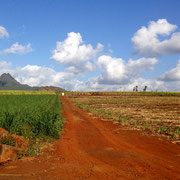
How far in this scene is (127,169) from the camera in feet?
18.8

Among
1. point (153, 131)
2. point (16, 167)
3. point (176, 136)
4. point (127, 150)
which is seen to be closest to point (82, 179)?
point (16, 167)

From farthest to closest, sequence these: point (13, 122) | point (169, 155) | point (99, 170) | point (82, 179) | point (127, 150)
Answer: point (13, 122)
point (127, 150)
point (169, 155)
point (99, 170)
point (82, 179)

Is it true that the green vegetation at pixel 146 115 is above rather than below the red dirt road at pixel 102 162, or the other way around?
above

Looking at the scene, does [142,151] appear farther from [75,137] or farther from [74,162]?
[75,137]

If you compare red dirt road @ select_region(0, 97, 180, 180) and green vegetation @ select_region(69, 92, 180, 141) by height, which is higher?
green vegetation @ select_region(69, 92, 180, 141)

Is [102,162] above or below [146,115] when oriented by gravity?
below

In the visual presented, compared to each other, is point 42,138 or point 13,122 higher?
point 13,122

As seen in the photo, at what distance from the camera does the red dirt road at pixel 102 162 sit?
537cm

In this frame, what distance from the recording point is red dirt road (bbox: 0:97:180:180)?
17.6ft

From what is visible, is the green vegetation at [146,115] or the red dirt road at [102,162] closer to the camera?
the red dirt road at [102,162]

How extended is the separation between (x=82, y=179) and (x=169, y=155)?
3937 millimetres

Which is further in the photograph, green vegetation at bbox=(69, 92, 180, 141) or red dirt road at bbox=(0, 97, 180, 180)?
green vegetation at bbox=(69, 92, 180, 141)

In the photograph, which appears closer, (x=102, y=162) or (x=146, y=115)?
(x=102, y=162)

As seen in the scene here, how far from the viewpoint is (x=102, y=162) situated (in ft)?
20.9
